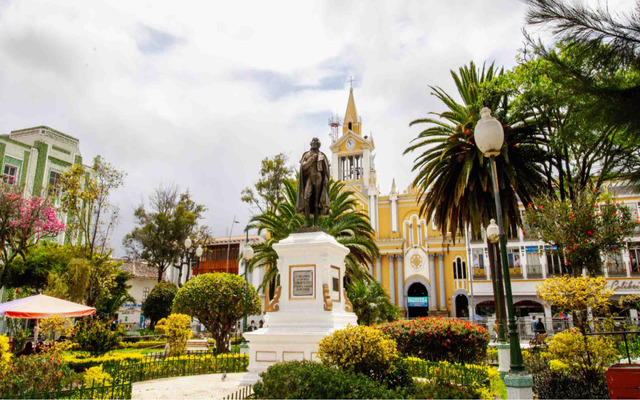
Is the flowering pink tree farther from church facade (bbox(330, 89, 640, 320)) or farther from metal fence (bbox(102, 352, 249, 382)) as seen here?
church facade (bbox(330, 89, 640, 320))

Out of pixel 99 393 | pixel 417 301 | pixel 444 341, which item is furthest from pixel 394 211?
pixel 99 393

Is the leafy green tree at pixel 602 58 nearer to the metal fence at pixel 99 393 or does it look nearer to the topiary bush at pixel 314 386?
the topiary bush at pixel 314 386

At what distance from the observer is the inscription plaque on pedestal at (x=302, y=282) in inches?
394

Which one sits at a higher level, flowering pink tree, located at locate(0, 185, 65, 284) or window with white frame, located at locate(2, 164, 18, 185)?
window with white frame, located at locate(2, 164, 18, 185)

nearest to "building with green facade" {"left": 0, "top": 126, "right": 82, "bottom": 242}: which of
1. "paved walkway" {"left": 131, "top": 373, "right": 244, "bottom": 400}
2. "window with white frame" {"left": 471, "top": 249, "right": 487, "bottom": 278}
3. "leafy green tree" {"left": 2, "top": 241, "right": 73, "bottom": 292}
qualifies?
"leafy green tree" {"left": 2, "top": 241, "right": 73, "bottom": 292}

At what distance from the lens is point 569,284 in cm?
993

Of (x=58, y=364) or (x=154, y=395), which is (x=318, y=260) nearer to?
(x=154, y=395)

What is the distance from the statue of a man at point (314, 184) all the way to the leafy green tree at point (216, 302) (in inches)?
312

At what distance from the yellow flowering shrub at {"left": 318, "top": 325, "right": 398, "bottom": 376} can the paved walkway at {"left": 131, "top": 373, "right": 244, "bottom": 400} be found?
2.90 m

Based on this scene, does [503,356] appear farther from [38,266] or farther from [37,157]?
[37,157]

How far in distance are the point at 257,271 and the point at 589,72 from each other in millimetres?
43192

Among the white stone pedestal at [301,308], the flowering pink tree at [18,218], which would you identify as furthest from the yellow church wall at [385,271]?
the white stone pedestal at [301,308]

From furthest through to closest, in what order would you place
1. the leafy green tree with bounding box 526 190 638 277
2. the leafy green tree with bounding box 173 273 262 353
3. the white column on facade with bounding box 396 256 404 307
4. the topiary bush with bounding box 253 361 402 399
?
the white column on facade with bounding box 396 256 404 307 < the leafy green tree with bounding box 173 273 262 353 < the leafy green tree with bounding box 526 190 638 277 < the topiary bush with bounding box 253 361 402 399

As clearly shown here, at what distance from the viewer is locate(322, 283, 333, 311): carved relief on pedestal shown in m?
9.60
